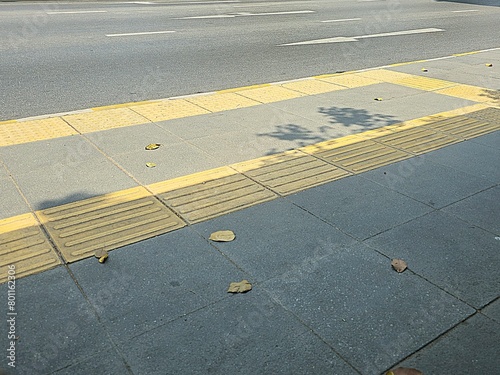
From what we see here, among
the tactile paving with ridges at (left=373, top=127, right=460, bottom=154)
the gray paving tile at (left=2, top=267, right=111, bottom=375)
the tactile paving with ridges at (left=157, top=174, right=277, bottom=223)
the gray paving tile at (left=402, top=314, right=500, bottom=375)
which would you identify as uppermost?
the tactile paving with ridges at (left=373, top=127, right=460, bottom=154)

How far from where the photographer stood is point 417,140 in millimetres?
5891

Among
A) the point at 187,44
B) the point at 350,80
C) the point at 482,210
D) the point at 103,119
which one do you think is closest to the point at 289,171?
the point at 482,210

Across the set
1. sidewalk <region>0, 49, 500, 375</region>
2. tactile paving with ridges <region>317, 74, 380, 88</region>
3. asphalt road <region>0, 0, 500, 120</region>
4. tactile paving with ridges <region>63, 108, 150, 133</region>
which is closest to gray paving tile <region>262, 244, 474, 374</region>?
sidewalk <region>0, 49, 500, 375</region>

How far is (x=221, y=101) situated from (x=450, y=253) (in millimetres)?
4434

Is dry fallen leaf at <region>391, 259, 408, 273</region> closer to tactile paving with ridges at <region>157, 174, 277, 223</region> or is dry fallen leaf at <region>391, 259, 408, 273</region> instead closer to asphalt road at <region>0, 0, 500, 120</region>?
tactile paving with ridges at <region>157, 174, 277, 223</region>

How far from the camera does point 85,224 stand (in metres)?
3.93

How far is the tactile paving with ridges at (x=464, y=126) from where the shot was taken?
6164 millimetres

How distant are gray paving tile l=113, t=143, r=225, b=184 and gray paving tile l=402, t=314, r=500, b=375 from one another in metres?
2.80

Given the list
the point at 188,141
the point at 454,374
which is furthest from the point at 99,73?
the point at 454,374

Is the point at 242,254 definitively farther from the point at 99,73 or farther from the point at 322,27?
the point at 322,27

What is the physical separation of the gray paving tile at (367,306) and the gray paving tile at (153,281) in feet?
1.31

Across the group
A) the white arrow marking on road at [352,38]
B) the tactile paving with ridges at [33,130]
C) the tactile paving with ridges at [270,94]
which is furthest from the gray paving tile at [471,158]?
the white arrow marking on road at [352,38]

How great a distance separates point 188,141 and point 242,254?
244 centimetres

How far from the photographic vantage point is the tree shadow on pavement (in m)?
5.84
